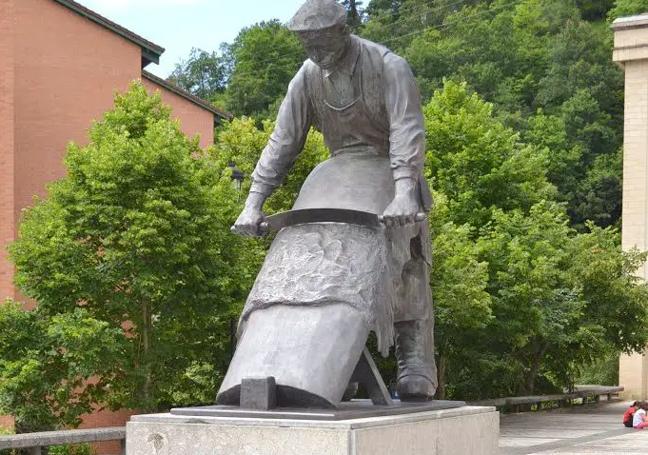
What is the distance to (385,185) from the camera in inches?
357

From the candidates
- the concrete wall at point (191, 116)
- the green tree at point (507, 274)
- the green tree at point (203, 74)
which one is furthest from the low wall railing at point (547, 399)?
the green tree at point (203, 74)

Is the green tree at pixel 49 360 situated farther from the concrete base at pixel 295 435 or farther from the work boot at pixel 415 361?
the concrete base at pixel 295 435

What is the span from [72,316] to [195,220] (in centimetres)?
295

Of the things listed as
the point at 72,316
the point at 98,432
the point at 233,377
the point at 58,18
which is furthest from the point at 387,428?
the point at 58,18

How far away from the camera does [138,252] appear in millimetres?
22750

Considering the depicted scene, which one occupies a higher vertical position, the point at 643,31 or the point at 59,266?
the point at 643,31

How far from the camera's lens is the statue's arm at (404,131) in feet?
28.7

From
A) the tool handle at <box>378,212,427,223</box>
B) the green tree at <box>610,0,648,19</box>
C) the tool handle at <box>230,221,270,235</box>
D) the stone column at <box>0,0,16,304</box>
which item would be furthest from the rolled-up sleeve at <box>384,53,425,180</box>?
the green tree at <box>610,0,648,19</box>

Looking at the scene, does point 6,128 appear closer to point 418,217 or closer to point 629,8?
point 418,217

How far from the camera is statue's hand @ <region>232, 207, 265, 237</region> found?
9.09m

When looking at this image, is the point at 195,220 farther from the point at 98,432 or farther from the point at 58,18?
the point at 58,18

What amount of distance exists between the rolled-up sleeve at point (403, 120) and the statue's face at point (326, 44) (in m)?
0.38

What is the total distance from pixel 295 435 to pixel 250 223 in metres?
2.10

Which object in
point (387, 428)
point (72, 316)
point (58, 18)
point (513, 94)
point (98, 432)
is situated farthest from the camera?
point (513, 94)
